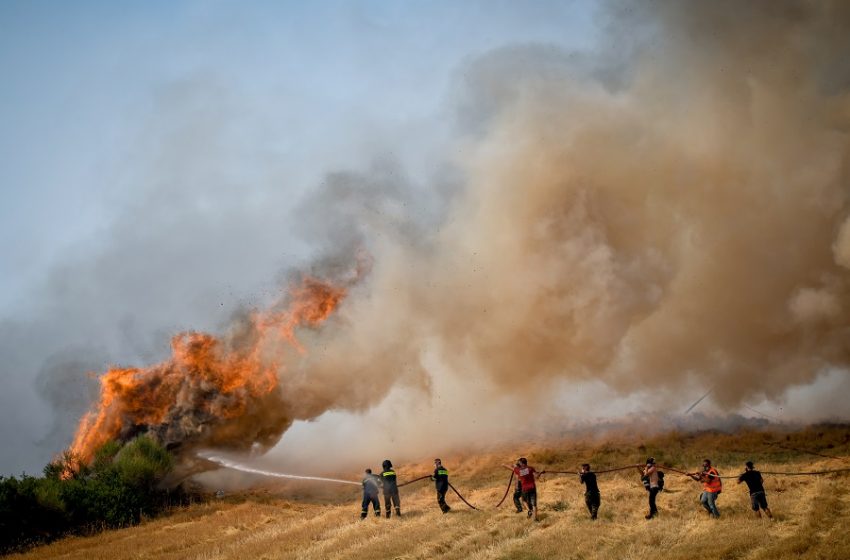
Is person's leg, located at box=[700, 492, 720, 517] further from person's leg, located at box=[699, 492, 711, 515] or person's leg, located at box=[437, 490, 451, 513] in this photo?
person's leg, located at box=[437, 490, 451, 513]

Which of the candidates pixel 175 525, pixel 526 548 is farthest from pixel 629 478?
pixel 175 525

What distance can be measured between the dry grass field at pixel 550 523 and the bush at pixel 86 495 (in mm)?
1644

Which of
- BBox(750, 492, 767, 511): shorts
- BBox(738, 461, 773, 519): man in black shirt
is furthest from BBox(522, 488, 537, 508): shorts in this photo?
BBox(750, 492, 767, 511): shorts

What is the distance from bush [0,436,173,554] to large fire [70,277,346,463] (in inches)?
82.7

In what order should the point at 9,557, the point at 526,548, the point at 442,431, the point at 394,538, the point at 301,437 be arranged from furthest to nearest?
1. the point at 301,437
2. the point at 442,431
3. the point at 9,557
4. the point at 394,538
5. the point at 526,548

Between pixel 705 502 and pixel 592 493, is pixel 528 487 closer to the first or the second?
pixel 592 493

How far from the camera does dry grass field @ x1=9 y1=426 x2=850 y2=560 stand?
52.9 feet

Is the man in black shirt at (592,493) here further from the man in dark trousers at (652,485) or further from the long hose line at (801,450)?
the long hose line at (801,450)

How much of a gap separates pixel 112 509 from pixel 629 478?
924 inches

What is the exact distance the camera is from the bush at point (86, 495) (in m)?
23.3

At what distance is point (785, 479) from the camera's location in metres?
24.1

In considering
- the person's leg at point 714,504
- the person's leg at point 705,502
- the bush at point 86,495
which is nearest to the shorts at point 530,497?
the person's leg at point 705,502

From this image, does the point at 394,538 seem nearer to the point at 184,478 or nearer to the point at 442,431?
the point at 184,478

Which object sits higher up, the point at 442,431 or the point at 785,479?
the point at 442,431
